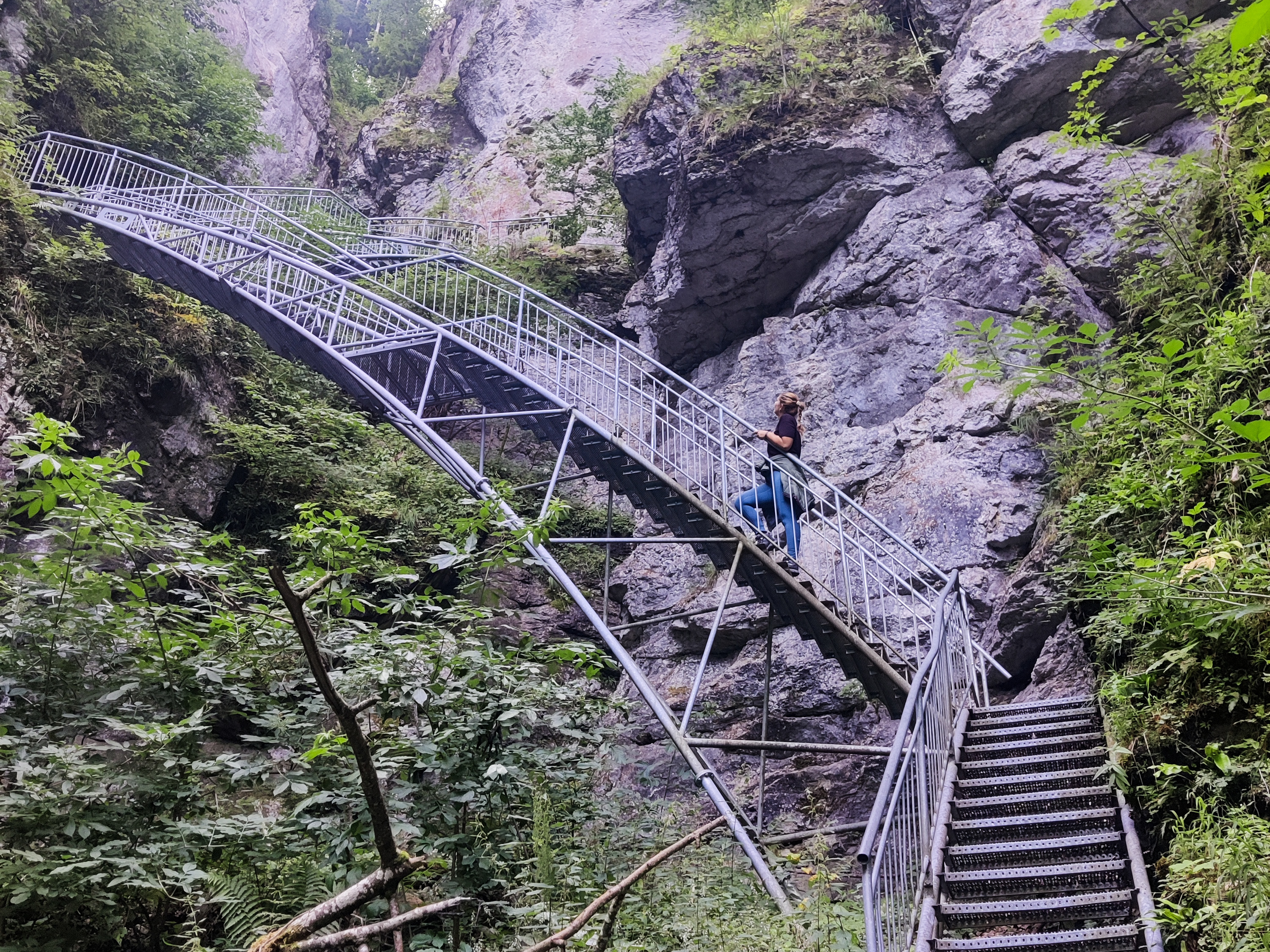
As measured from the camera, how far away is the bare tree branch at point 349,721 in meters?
2.04

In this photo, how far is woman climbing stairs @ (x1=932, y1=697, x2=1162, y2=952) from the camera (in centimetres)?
369

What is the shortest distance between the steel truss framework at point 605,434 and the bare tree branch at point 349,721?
193 cm

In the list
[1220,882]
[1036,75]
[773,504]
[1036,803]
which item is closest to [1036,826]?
[1036,803]

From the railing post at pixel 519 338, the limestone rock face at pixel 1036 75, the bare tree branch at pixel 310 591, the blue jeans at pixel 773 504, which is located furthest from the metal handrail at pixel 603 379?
the limestone rock face at pixel 1036 75

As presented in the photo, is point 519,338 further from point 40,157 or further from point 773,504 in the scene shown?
point 40,157

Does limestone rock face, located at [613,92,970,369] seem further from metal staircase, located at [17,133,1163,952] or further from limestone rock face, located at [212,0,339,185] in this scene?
limestone rock face, located at [212,0,339,185]

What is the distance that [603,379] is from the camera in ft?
37.5

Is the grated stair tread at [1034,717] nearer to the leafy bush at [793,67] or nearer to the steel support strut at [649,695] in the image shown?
the steel support strut at [649,695]

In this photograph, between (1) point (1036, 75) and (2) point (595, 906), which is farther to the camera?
(1) point (1036, 75)

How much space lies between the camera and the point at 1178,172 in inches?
292

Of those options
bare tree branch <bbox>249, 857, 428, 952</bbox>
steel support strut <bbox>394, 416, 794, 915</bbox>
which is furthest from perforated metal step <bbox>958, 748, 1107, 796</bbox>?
bare tree branch <bbox>249, 857, 428, 952</bbox>

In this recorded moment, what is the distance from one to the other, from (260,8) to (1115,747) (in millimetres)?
30796

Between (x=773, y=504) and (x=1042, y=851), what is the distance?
3439mm

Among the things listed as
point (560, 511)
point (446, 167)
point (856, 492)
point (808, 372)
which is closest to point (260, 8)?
point (446, 167)
